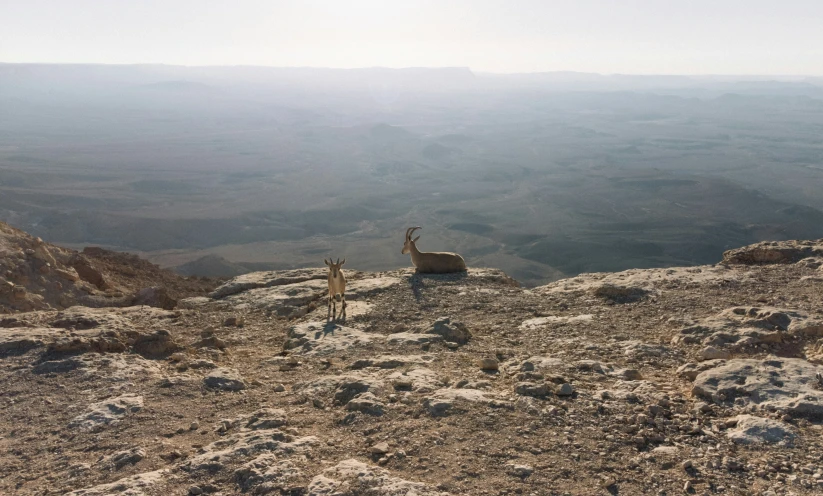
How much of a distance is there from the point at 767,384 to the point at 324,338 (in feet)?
17.4

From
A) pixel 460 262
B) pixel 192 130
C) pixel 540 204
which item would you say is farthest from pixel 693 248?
pixel 192 130

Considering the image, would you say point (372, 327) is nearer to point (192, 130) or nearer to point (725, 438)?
point (725, 438)

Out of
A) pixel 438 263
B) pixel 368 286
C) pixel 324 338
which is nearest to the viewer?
pixel 324 338

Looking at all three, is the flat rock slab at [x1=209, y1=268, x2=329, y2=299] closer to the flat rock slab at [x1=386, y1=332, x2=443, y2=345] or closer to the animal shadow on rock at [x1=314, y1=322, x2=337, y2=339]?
the animal shadow on rock at [x1=314, y1=322, x2=337, y2=339]

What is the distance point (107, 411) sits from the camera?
6004 millimetres

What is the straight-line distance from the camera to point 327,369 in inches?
286

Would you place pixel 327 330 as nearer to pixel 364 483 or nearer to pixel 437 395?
pixel 437 395

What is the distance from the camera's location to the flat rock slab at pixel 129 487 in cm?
457

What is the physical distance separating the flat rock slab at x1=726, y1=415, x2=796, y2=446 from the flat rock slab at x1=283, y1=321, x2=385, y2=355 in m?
4.50

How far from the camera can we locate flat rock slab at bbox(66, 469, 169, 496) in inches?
180

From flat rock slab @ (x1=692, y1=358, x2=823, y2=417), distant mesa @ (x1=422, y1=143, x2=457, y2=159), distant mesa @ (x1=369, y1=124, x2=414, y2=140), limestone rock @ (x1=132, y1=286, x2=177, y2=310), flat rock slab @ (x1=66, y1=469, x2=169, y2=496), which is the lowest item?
distant mesa @ (x1=422, y1=143, x2=457, y2=159)

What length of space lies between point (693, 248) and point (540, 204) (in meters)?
25.1

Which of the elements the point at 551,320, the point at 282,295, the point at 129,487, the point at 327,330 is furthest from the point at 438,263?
the point at 129,487

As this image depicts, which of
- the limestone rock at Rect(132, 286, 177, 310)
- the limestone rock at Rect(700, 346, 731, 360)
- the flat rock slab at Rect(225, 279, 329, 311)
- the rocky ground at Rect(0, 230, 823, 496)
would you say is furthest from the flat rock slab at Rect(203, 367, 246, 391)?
the limestone rock at Rect(700, 346, 731, 360)
